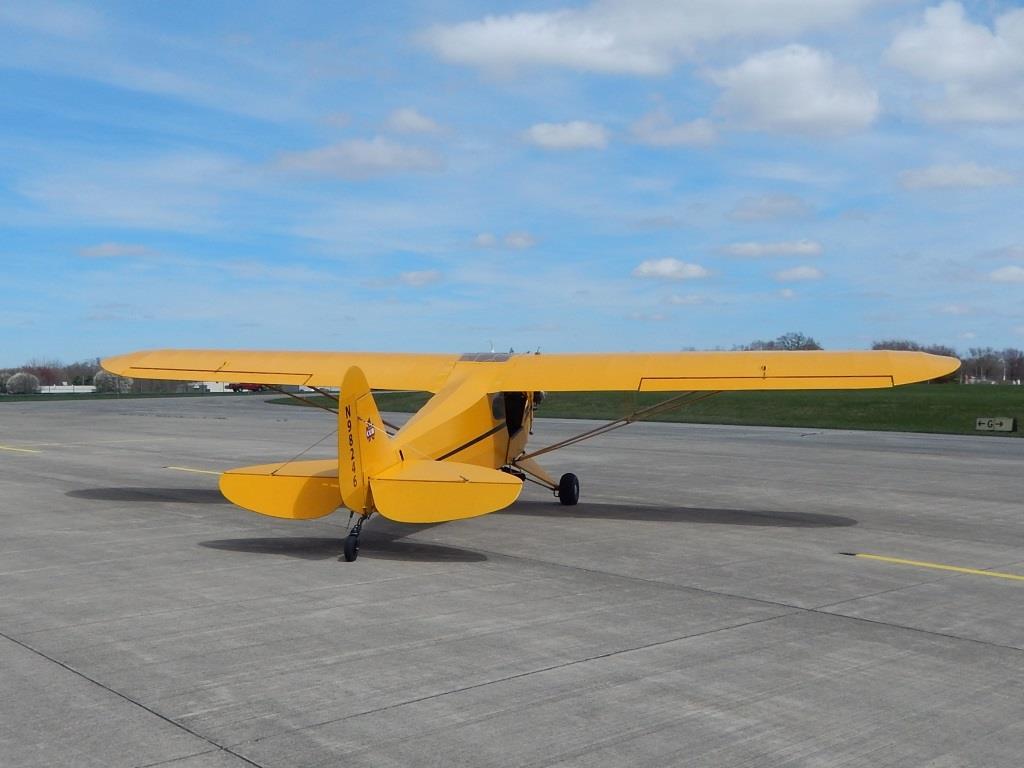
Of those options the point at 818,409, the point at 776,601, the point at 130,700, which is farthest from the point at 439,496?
the point at 818,409

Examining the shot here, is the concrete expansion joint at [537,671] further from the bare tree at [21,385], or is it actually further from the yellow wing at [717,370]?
the bare tree at [21,385]

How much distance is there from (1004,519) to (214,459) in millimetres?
16404

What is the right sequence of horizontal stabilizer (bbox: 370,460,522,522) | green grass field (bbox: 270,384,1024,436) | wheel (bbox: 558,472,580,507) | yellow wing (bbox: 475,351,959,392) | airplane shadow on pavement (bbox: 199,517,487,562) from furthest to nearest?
green grass field (bbox: 270,384,1024,436) → wheel (bbox: 558,472,580,507) → yellow wing (bbox: 475,351,959,392) → airplane shadow on pavement (bbox: 199,517,487,562) → horizontal stabilizer (bbox: 370,460,522,522)

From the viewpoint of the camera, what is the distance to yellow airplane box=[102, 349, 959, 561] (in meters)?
9.94

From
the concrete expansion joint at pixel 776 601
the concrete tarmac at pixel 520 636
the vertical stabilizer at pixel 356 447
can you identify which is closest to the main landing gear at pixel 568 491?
the concrete tarmac at pixel 520 636

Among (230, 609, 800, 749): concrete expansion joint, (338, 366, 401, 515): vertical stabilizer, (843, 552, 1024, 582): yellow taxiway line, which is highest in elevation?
(338, 366, 401, 515): vertical stabilizer

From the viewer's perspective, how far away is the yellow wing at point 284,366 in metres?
15.5

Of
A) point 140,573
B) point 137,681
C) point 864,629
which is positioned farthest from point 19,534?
point 864,629

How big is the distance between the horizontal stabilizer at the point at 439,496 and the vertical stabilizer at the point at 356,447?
0.54 ft

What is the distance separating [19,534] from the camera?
1224 centimetres

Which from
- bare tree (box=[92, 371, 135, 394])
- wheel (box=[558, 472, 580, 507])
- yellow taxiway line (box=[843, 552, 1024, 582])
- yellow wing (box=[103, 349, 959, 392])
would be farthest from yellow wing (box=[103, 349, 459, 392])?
bare tree (box=[92, 371, 135, 394])

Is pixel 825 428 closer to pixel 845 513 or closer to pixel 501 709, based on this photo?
pixel 845 513

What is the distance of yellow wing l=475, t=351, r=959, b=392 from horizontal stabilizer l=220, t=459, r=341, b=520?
3964 millimetres

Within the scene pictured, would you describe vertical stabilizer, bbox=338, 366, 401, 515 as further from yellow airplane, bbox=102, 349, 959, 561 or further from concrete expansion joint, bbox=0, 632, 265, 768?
concrete expansion joint, bbox=0, 632, 265, 768
